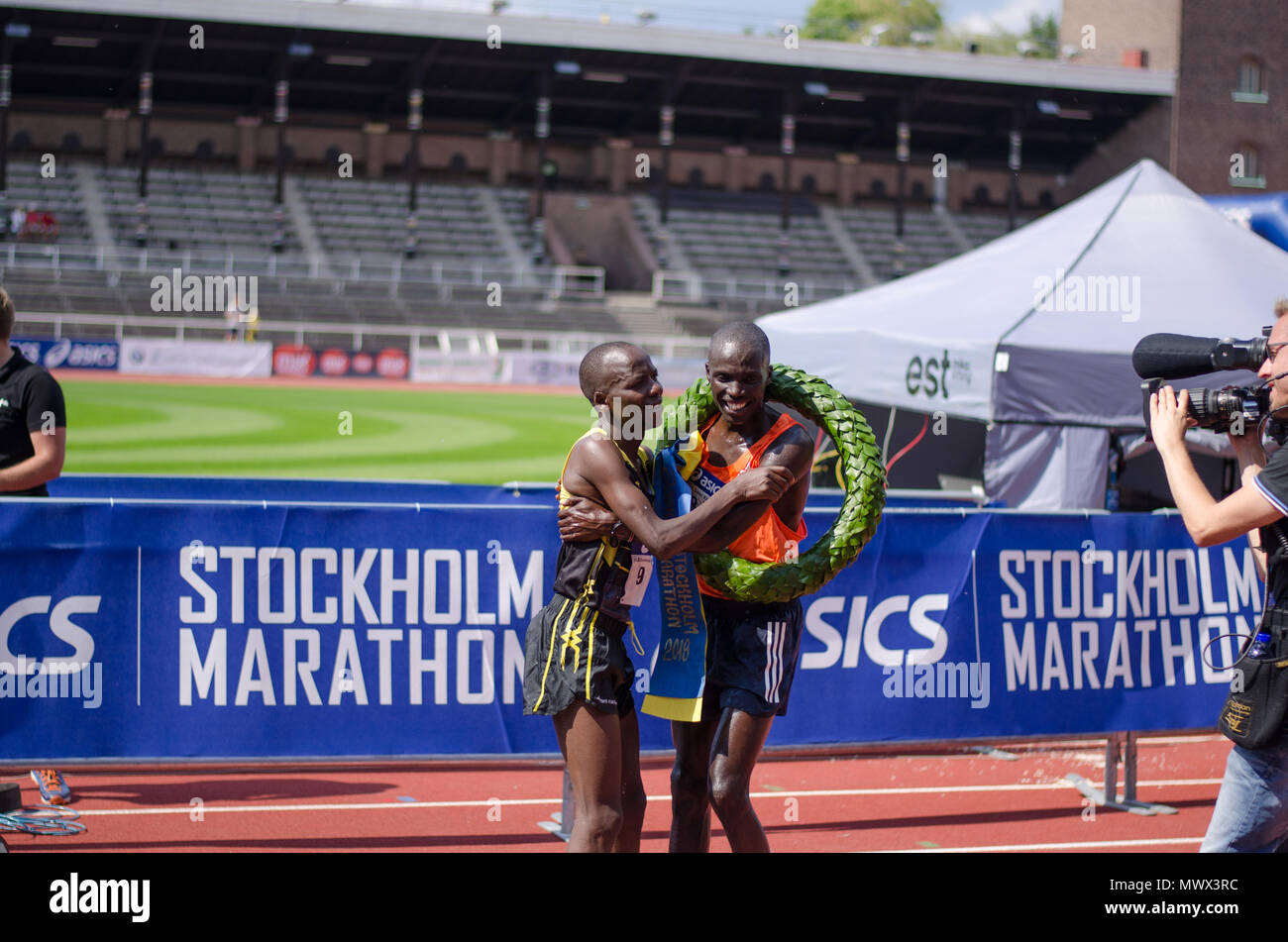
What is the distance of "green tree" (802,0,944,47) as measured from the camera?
83125 mm

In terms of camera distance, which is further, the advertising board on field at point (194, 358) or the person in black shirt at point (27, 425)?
the advertising board on field at point (194, 358)

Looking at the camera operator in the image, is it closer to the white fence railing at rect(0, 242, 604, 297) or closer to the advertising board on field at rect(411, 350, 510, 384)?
the advertising board on field at rect(411, 350, 510, 384)

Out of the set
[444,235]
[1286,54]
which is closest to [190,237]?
[444,235]

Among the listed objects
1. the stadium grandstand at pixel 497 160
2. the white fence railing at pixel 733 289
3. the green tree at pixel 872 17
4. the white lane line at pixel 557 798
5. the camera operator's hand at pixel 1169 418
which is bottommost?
the white lane line at pixel 557 798

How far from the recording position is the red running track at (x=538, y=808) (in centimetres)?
612

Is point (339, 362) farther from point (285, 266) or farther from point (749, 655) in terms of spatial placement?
point (749, 655)

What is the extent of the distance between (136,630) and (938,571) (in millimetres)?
3993

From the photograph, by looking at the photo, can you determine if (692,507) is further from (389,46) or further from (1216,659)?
(389,46)

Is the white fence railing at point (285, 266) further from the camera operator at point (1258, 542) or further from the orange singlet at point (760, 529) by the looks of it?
the camera operator at point (1258, 542)

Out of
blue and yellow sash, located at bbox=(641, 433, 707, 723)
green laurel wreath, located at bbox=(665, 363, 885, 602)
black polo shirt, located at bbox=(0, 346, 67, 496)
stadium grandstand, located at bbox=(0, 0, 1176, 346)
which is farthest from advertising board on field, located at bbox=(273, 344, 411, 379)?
blue and yellow sash, located at bbox=(641, 433, 707, 723)

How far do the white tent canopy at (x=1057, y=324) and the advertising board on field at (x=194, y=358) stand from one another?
24921mm

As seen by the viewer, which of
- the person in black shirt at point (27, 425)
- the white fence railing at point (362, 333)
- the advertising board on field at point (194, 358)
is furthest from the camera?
the white fence railing at point (362, 333)

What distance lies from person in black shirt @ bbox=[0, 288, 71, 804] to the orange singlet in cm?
325

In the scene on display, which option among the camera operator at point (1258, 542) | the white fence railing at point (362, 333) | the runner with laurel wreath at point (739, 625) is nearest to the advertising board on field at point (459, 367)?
the white fence railing at point (362, 333)
